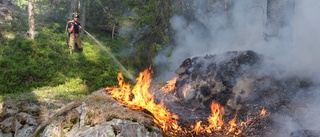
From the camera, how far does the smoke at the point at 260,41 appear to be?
22.2 feet

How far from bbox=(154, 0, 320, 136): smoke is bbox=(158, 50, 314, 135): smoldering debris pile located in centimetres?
32

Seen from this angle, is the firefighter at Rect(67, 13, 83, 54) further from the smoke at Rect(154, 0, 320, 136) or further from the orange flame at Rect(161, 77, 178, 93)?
the orange flame at Rect(161, 77, 178, 93)

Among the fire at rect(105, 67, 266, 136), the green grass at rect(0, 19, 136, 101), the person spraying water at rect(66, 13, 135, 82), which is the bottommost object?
the fire at rect(105, 67, 266, 136)

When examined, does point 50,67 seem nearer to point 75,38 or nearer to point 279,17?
point 75,38

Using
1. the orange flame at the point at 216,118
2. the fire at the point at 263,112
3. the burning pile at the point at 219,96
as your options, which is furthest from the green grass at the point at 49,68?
the fire at the point at 263,112

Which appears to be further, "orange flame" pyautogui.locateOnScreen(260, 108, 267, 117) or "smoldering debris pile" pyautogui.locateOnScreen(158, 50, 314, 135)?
"smoldering debris pile" pyautogui.locateOnScreen(158, 50, 314, 135)

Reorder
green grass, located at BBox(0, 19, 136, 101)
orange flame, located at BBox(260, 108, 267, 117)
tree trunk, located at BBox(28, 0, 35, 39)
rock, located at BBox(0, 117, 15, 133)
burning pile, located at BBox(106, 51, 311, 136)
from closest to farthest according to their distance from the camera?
burning pile, located at BBox(106, 51, 311, 136) → orange flame, located at BBox(260, 108, 267, 117) → rock, located at BBox(0, 117, 15, 133) → green grass, located at BBox(0, 19, 136, 101) → tree trunk, located at BBox(28, 0, 35, 39)

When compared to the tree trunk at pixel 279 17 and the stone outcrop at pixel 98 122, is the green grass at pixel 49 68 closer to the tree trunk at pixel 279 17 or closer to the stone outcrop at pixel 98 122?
the stone outcrop at pixel 98 122

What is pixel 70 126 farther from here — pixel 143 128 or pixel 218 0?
pixel 218 0

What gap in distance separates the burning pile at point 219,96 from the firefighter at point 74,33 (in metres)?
6.67

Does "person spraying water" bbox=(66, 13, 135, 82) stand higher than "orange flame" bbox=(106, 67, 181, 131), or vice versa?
"person spraying water" bbox=(66, 13, 135, 82)

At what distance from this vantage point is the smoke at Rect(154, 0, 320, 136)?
6.76 meters

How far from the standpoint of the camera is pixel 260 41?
11531 millimetres

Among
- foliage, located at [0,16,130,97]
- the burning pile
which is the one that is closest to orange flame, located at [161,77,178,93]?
the burning pile
